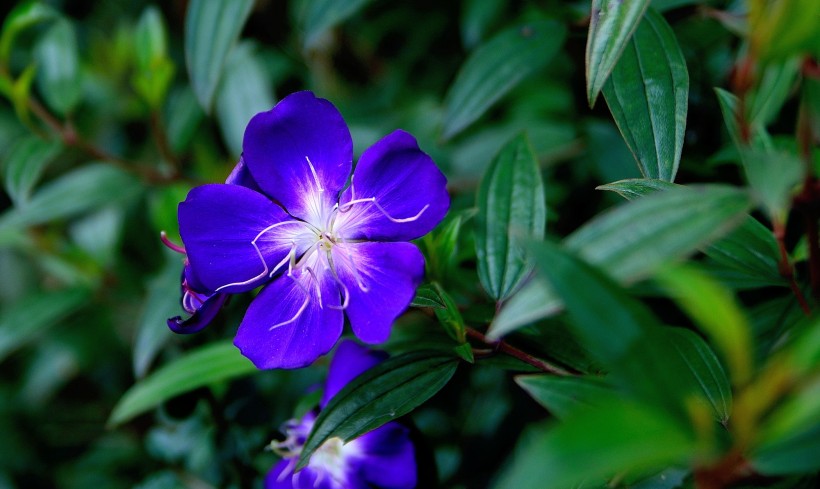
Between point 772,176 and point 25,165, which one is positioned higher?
point 772,176

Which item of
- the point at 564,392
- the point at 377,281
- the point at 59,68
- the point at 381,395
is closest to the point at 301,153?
the point at 377,281

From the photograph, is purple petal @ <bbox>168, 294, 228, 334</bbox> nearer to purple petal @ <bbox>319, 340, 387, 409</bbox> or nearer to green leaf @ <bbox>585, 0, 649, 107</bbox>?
purple petal @ <bbox>319, 340, 387, 409</bbox>

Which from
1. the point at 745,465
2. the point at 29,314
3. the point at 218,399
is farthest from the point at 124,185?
the point at 745,465

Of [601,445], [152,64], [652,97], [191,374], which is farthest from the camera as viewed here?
[152,64]

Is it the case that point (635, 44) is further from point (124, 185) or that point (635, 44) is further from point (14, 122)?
point (14, 122)

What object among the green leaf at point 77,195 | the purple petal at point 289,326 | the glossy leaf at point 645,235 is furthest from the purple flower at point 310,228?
the green leaf at point 77,195

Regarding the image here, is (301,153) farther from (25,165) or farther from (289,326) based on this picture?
(25,165)

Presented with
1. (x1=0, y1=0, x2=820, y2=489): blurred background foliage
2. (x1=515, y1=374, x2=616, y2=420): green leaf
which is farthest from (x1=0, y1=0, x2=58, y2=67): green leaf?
(x1=515, y1=374, x2=616, y2=420): green leaf

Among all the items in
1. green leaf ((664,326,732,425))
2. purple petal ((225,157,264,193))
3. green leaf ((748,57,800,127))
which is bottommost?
green leaf ((664,326,732,425))

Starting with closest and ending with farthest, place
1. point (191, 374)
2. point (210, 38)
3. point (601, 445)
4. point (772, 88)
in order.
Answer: point (601, 445)
point (772, 88)
point (191, 374)
point (210, 38)
